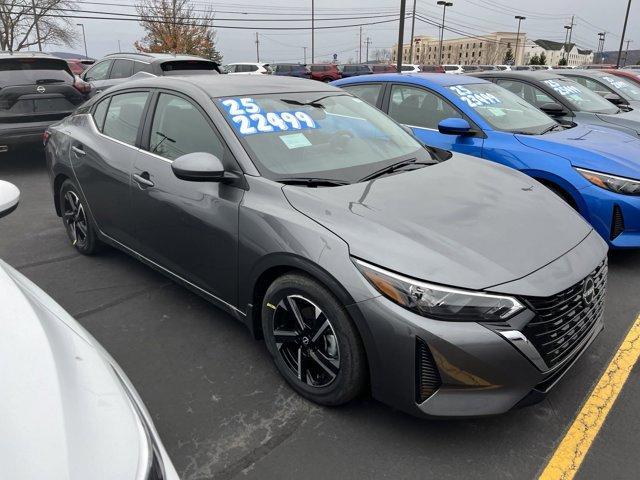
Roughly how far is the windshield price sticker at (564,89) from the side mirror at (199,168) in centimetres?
564

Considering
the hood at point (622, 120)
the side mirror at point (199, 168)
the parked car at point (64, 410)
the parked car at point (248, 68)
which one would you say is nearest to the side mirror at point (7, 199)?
the parked car at point (64, 410)

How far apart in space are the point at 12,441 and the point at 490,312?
5.40 ft

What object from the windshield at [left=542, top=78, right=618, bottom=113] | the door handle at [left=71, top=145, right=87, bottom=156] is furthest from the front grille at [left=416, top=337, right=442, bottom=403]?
A: the windshield at [left=542, top=78, right=618, bottom=113]

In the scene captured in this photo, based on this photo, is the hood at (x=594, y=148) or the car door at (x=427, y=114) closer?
the hood at (x=594, y=148)

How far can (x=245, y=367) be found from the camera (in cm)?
288

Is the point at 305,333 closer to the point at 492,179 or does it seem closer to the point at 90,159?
the point at 492,179

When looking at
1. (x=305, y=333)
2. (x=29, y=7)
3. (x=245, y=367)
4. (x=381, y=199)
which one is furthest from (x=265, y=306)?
(x=29, y=7)

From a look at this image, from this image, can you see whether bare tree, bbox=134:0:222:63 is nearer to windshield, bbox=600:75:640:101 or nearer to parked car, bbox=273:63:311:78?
parked car, bbox=273:63:311:78

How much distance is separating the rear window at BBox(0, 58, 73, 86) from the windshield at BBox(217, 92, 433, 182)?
530 cm

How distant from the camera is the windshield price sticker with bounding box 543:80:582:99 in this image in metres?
6.76

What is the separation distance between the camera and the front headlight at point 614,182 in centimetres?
400

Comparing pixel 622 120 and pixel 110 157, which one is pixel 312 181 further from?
pixel 622 120

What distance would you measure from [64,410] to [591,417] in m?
2.27

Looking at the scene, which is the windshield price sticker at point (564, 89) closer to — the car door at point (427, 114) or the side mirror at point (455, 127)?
the car door at point (427, 114)
